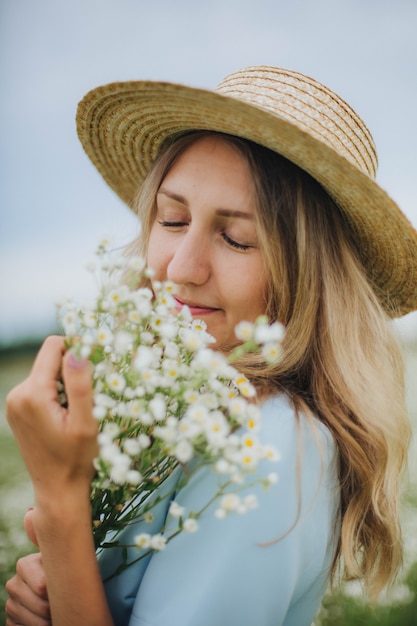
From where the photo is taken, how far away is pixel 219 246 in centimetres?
176

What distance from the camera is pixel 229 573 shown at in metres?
1.33

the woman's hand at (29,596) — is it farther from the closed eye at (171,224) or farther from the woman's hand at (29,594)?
the closed eye at (171,224)

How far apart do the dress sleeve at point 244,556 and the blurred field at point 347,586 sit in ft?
3.53

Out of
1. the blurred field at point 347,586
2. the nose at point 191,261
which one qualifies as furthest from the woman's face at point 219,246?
the blurred field at point 347,586

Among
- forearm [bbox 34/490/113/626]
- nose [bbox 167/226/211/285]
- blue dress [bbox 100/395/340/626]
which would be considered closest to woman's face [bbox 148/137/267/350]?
nose [bbox 167/226/211/285]

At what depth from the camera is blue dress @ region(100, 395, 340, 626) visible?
4.38 ft

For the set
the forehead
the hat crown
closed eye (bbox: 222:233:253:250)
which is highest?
the hat crown

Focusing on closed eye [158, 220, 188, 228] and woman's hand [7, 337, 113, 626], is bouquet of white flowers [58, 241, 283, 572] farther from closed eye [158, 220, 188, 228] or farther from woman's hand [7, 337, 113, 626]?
closed eye [158, 220, 188, 228]

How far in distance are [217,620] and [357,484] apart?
56 cm

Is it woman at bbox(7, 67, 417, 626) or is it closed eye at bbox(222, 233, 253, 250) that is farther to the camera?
closed eye at bbox(222, 233, 253, 250)

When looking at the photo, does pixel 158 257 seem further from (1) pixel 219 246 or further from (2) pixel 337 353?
(2) pixel 337 353

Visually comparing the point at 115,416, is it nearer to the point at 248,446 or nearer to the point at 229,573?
the point at 248,446

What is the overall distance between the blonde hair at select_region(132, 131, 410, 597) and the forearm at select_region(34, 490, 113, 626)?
55cm

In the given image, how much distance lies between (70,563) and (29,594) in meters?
0.29
